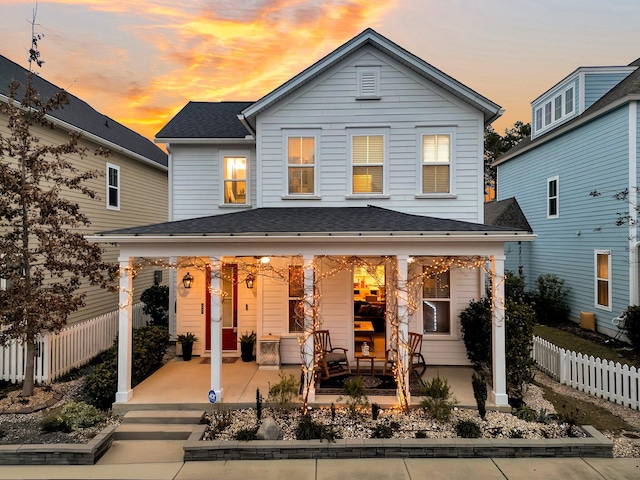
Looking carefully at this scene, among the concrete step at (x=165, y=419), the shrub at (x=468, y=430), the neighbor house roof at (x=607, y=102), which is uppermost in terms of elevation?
the neighbor house roof at (x=607, y=102)

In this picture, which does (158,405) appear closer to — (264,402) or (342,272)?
(264,402)

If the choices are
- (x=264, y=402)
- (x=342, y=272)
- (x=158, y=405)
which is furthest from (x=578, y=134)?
(x=158, y=405)

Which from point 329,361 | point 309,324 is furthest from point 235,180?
point 329,361

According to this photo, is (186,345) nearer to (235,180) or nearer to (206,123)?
(235,180)

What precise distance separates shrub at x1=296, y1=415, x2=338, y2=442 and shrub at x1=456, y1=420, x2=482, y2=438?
2005 mm

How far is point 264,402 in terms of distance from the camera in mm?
6570

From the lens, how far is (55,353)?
8094 millimetres

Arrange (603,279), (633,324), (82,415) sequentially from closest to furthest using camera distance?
(82,415) < (633,324) < (603,279)

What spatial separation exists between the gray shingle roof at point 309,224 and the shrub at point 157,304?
5336 millimetres

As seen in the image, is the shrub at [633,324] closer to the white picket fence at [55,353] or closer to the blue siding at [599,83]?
the blue siding at [599,83]

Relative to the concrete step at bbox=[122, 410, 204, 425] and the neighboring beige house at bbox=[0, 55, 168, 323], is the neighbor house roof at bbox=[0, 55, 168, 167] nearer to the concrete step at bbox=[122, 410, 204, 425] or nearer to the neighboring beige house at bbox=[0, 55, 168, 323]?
the neighboring beige house at bbox=[0, 55, 168, 323]

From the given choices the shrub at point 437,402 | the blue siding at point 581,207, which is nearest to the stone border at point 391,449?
the shrub at point 437,402

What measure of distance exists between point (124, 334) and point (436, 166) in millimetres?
8140

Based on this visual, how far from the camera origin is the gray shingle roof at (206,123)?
10389 millimetres
